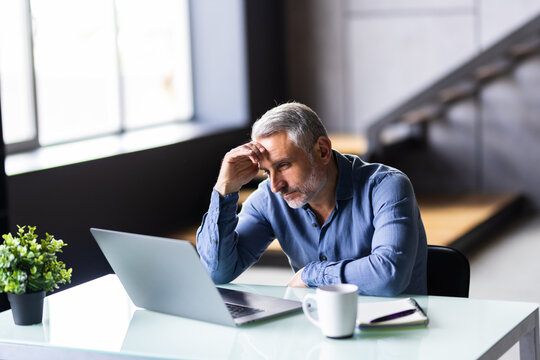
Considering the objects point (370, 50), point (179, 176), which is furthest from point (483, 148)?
point (179, 176)

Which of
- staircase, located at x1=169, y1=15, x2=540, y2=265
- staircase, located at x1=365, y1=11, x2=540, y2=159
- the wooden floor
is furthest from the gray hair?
staircase, located at x1=365, y1=11, x2=540, y2=159

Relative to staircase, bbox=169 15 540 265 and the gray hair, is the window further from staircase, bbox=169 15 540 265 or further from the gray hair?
the gray hair

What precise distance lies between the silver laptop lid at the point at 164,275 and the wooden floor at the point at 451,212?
10.8 ft

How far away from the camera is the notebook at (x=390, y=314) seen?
74.9 inches

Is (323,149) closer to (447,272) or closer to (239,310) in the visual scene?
(447,272)

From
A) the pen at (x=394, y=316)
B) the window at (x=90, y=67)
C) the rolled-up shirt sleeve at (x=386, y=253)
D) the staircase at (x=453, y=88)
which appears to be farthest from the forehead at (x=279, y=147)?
the staircase at (x=453, y=88)

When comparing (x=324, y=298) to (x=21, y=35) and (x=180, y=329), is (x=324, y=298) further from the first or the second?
(x=21, y=35)

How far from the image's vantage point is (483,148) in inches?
276

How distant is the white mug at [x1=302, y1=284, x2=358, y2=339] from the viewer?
1.82 metres

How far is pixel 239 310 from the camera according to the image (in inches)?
81.9

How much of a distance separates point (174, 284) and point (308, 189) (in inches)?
24.1

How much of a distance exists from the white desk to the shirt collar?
1.32ft

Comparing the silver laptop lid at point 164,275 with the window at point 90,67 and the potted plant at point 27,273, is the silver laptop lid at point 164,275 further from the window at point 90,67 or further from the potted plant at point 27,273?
the window at point 90,67

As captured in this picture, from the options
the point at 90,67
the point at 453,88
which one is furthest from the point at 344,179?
the point at 453,88
